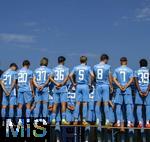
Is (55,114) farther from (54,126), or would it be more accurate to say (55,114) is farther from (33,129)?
(33,129)

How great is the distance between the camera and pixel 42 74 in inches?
667

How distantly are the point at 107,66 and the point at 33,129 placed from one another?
11.2 ft

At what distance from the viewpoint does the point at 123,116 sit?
16.7 metres

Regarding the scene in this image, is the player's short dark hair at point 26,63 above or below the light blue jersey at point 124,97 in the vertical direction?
above

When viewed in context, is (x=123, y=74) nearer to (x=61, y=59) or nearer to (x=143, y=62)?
(x=143, y=62)

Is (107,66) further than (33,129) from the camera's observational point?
Yes

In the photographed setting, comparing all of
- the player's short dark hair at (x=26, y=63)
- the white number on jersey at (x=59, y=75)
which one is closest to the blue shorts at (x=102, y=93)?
the white number on jersey at (x=59, y=75)

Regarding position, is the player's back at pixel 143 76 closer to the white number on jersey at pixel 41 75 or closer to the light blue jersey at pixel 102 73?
the light blue jersey at pixel 102 73

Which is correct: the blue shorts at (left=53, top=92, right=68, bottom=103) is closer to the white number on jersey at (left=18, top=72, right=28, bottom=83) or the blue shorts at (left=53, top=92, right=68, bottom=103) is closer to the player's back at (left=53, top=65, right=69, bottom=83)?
the player's back at (left=53, top=65, right=69, bottom=83)

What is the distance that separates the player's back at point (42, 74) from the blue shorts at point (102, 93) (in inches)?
73.0

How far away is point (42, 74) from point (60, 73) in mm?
664

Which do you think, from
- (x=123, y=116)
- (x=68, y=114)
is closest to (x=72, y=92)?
(x=68, y=114)

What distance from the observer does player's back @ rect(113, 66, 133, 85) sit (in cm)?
1650

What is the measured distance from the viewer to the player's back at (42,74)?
16938 mm
